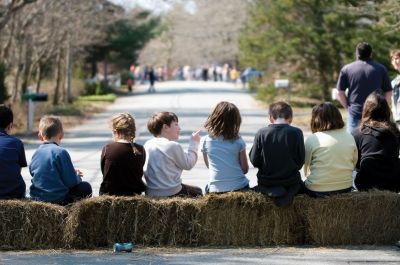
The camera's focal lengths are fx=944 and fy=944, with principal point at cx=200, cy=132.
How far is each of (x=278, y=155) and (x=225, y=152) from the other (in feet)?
1.96

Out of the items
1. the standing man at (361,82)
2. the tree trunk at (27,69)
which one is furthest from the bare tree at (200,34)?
the standing man at (361,82)

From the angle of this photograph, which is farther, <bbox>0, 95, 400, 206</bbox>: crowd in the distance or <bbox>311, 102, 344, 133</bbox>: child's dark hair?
<bbox>311, 102, 344, 133</bbox>: child's dark hair

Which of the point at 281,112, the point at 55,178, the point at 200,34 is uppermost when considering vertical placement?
the point at 200,34

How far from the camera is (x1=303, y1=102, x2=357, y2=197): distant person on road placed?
362 inches

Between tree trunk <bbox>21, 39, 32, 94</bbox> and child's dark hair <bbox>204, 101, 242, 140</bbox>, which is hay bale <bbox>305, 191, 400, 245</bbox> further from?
tree trunk <bbox>21, 39, 32, 94</bbox>

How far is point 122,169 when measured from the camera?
9.27 m

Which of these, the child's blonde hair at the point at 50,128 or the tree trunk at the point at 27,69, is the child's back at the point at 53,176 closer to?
the child's blonde hair at the point at 50,128

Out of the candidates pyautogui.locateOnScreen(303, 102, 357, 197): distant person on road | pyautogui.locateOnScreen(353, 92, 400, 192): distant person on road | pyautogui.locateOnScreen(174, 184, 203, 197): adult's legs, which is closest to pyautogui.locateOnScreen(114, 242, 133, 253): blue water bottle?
pyautogui.locateOnScreen(174, 184, 203, 197): adult's legs

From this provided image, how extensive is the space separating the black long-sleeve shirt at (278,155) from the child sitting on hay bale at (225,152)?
0.78 feet

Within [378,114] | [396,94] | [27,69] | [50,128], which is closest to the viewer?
[50,128]

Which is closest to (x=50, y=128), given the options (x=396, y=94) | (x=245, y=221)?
(x=245, y=221)

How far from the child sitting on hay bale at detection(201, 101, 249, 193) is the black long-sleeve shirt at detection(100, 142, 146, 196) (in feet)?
2.29

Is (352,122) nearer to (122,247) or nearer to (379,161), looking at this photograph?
(379,161)

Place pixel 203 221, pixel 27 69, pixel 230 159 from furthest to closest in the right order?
pixel 27 69 → pixel 230 159 → pixel 203 221
